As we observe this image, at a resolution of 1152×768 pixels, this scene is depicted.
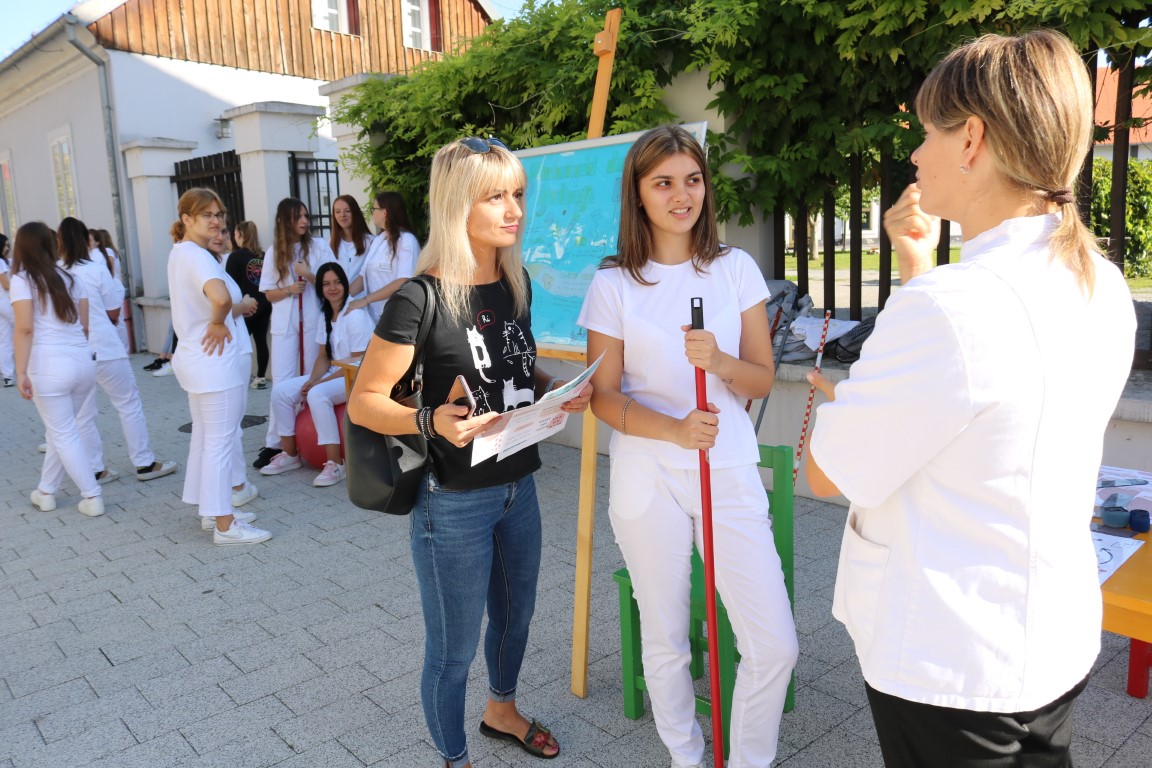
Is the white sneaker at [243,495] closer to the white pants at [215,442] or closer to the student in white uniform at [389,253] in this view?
the white pants at [215,442]

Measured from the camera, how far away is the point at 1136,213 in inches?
572

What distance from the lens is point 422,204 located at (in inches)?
294

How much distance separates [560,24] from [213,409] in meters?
3.29

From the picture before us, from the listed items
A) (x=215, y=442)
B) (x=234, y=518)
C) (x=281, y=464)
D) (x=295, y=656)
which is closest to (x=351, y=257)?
(x=281, y=464)

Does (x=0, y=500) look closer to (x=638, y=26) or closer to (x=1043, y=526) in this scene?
(x=638, y=26)

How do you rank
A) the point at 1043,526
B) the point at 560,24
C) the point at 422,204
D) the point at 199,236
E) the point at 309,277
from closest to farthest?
the point at 1043,526
the point at 199,236
the point at 560,24
the point at 309,277
the point at 422,204

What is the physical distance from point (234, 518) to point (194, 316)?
1185 mm

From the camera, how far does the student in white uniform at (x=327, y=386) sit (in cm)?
593

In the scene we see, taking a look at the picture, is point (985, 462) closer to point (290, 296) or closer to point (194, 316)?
point (194, 316)

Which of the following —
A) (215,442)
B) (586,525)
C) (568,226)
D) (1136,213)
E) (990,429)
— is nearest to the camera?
(990,429)

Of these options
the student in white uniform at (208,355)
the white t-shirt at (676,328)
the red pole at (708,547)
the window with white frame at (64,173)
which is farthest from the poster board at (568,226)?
the window with white frame at (64,173)

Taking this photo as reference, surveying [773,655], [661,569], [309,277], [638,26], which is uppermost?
[638,26]

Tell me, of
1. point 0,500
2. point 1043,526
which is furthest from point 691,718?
point 0,500

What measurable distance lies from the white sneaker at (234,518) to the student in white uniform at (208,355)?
0.07 meters
